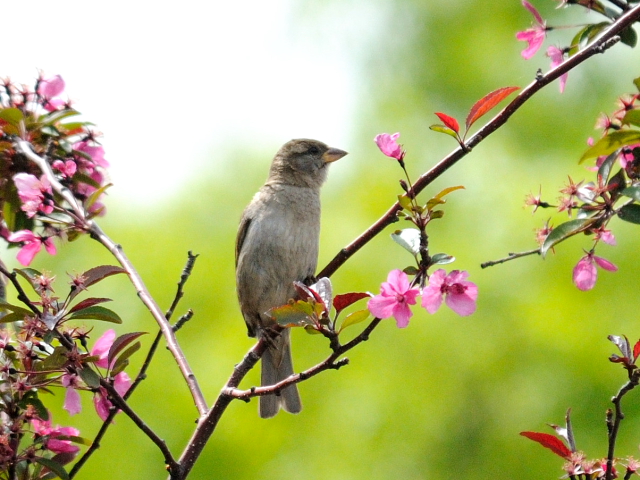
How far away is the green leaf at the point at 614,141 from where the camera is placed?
196 cm

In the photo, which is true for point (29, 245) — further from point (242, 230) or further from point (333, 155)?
point (333, 155)

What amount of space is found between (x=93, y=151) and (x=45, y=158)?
262 millimetres

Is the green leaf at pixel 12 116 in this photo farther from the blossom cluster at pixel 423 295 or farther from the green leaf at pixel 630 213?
the green leaf at pixel 630 213

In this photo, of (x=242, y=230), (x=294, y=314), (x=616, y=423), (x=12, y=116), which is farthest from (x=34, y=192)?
(x=242, y=230)

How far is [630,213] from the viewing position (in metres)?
2.02

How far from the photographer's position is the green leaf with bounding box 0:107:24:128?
2750mm

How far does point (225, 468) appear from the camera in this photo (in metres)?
7.88

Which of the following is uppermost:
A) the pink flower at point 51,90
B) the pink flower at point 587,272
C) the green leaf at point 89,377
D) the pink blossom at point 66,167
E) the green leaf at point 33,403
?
the pink flower at point 51,90

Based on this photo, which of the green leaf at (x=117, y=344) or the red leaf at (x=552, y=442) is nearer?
the red leaf at (x=552, y=442)

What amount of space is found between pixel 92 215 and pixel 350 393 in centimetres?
594

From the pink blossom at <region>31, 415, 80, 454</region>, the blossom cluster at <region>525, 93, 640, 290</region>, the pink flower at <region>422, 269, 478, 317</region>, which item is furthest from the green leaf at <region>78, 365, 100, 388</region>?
the blossom cluster at <region>525, 93, 640, 290</region>

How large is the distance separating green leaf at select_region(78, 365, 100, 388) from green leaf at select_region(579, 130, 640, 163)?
134 cm

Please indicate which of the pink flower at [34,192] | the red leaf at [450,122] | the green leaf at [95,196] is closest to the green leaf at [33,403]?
the pink flower at [34,192]

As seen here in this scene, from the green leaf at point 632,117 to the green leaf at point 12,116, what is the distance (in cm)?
199
